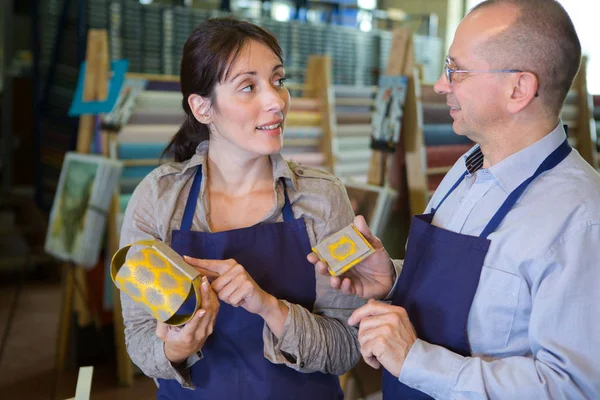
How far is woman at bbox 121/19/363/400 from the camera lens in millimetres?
1720

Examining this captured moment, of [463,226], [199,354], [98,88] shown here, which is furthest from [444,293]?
[98,88]

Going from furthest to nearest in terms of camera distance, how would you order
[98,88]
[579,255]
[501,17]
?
[98,88] → [501,17] → [579,255]

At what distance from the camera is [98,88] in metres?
3.68

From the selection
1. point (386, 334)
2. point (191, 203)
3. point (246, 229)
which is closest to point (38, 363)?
point (191, 203)

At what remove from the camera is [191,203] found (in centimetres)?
186

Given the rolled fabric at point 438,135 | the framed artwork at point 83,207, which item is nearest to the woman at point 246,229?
the rolled fabric at point 438,135

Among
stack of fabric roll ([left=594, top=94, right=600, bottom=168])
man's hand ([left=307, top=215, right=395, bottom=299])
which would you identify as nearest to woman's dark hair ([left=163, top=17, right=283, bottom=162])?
man's hand ([left=307, top=215, right=395, bottom=299])

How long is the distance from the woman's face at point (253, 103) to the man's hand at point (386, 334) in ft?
1.88

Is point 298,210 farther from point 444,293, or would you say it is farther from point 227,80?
point 444,293

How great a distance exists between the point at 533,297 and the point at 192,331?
0.79 metres

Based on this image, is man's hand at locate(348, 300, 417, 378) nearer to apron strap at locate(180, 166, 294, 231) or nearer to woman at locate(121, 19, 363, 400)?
woman at locate(121, 19, 363, 400)

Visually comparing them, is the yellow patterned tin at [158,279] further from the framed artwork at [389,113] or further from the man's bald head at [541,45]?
the framed artwork at [389,113]

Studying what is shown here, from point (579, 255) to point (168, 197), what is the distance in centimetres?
110

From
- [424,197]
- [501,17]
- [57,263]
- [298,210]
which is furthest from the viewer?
[57,263]
